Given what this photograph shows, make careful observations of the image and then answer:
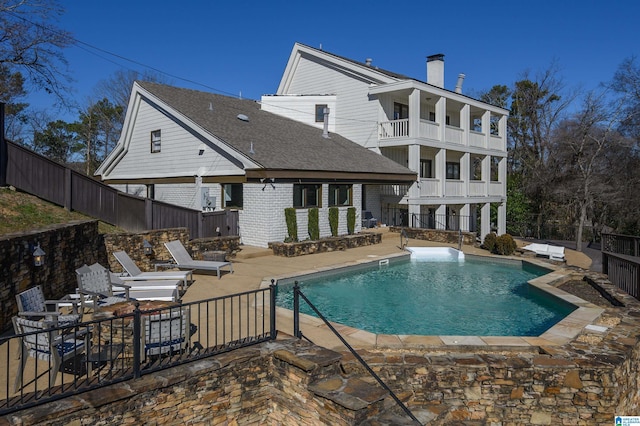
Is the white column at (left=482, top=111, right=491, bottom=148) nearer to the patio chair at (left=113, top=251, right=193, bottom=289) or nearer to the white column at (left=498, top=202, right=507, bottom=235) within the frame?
the white column at (left=498, top=202, right=507, bottom=235)

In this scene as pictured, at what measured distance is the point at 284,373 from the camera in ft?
21.1

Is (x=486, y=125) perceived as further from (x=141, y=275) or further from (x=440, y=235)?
(x=141, y=275)

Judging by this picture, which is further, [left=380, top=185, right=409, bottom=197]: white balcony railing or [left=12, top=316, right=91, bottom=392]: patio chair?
[left=380, top=185, right=409, bottom=197]: white balcony railing

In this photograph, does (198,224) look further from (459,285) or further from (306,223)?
(459,285)

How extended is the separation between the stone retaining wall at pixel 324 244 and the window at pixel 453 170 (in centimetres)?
1178

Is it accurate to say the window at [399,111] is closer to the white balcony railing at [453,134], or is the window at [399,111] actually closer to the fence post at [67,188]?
the white balcony railing at [453,134]

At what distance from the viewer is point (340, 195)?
66.3 feet

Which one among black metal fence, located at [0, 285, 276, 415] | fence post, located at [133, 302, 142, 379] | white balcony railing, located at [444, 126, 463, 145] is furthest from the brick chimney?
fence post, located at [133, 302, 142, 379]

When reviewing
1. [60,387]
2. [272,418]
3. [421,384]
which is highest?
[60,387]

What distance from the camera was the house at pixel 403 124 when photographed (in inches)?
950

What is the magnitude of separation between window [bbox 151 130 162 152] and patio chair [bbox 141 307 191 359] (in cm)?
1710

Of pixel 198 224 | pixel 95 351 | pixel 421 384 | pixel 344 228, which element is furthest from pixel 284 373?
pixel 344 228

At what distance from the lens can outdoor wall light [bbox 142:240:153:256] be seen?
12.7 meters

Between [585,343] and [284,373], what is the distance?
5166 mm
